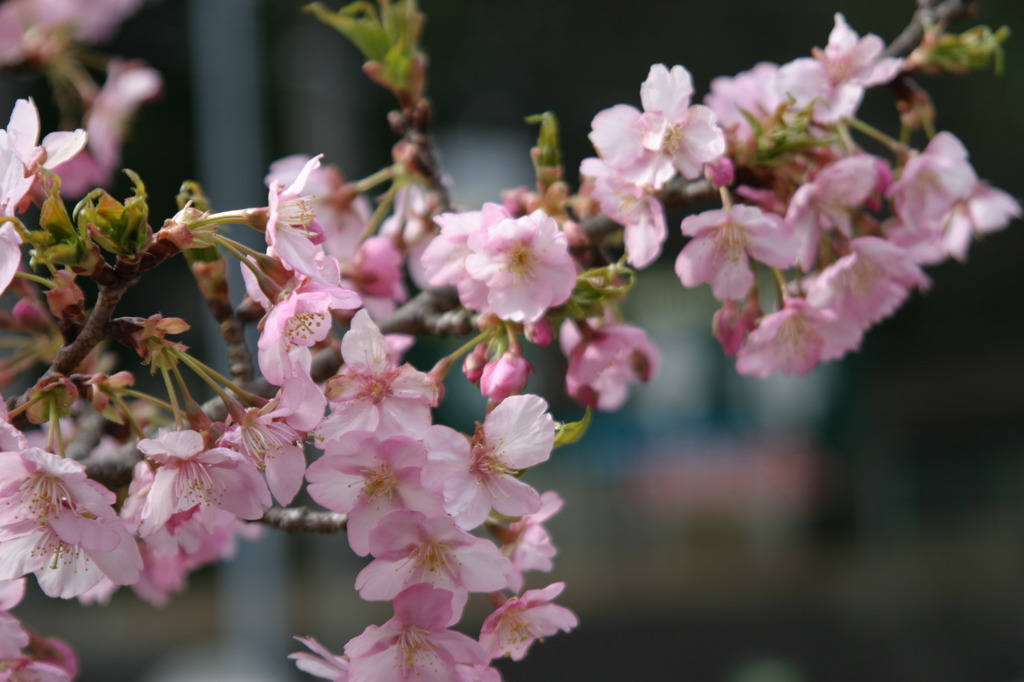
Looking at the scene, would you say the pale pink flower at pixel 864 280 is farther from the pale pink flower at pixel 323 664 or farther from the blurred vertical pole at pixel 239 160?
the blurred vertical pole at pixel 239 160

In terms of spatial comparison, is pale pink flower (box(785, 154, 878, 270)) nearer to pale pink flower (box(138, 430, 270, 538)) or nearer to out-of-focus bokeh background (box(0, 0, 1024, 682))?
pale pink flower (box(138, 430, 270, 538))

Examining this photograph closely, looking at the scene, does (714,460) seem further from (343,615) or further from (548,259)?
(548,259)

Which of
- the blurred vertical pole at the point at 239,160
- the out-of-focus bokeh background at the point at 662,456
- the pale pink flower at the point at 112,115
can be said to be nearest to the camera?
the pale pink flower at the point at 112,115

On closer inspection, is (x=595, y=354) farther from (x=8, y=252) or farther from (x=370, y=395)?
(x=8, y=252)

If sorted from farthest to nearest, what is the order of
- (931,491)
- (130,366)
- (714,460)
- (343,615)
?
(931,491), (714,460), (343,615), (130,366)

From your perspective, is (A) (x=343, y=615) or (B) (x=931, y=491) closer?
(A) (x=343, y=615)

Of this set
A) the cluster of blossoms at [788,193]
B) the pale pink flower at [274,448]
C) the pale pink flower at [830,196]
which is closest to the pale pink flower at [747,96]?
the cluster of blossoms at [788,193]

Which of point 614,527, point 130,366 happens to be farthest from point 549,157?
point 614,527
